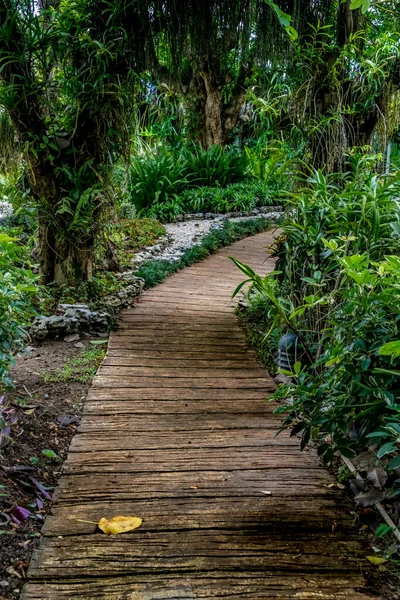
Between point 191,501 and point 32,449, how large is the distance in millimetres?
814

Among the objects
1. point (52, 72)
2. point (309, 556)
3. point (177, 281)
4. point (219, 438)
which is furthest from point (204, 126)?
point (309, 556)

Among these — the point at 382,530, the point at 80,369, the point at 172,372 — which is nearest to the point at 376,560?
the point at 382,530

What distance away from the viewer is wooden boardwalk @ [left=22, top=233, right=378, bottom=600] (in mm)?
1706

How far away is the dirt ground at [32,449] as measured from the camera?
183 cm

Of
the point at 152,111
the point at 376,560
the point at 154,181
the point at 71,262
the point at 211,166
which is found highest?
the point at 152,111

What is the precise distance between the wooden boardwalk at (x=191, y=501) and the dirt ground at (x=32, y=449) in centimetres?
6

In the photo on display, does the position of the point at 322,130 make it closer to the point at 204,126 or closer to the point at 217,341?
the point at 217,341

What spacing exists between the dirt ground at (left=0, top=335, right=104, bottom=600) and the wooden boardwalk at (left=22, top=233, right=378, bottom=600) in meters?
0.06

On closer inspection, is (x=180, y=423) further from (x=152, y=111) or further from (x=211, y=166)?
(x=211, y=166)

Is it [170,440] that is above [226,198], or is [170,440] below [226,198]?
below

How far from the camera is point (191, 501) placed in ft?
7.03

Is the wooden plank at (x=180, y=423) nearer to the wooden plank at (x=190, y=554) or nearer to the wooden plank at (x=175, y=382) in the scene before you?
the wooden plank at (x=175, y=382)

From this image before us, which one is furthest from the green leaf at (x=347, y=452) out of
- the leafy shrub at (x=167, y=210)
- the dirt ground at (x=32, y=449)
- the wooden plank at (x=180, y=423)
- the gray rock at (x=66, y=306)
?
the leafy shrub at (x=167, y=210)

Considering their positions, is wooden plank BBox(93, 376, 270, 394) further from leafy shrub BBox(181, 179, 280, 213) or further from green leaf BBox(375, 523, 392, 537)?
leafy shrub BBox(181, 179, 280, 213)
